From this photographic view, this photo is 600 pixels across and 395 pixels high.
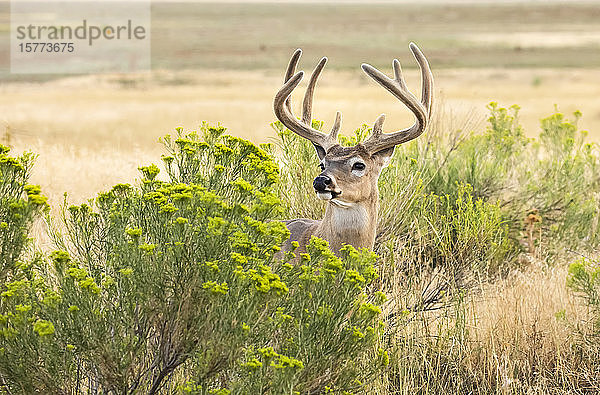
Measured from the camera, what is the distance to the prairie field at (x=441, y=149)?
5.66m

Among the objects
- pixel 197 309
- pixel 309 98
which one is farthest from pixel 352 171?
pixel 197 309

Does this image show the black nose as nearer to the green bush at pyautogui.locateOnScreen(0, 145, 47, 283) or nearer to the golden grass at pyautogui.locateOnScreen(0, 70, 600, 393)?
the golden grass at pyautogui.locateOnScreen(0, 70, 600, 393)

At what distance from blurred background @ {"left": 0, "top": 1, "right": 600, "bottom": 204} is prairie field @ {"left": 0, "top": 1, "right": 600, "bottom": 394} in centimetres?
11

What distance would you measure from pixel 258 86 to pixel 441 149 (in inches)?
1663

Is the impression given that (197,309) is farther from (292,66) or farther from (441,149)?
(441,149)

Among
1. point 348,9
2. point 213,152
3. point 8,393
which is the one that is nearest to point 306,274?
point 213,152

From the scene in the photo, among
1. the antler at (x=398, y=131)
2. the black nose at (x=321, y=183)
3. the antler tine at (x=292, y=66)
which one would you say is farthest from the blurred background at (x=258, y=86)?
the black nose at (x=321, y=183)

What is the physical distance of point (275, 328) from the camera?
3703 millimetres

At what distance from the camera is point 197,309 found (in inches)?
147

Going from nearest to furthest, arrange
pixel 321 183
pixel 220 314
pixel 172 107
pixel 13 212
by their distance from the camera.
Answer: pixel 220 314
pixel 13 212
pixel 321 183
pixel 172 107

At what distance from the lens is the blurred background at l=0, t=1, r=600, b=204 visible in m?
11.9

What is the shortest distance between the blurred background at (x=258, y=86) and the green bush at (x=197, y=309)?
2.58m

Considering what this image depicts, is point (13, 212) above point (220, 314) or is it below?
above

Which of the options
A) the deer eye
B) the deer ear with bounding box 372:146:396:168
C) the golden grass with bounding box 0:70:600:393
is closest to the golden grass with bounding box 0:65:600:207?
the golden grass with bounding box 0:70:600:393
